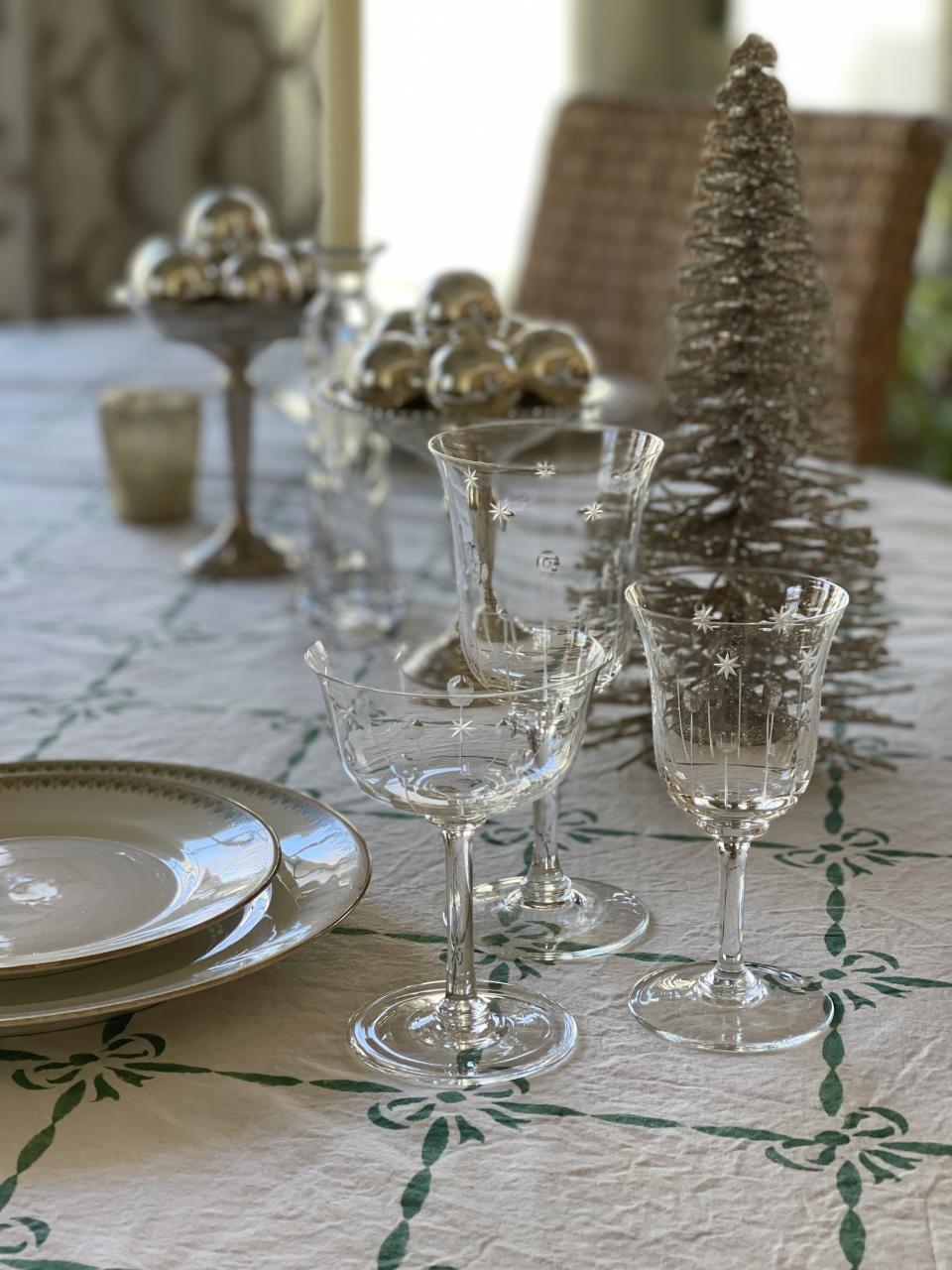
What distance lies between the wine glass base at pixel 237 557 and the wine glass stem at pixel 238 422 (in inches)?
2.1

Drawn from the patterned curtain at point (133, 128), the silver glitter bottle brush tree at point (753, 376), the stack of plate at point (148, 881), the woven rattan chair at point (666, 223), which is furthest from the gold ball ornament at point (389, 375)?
the patterned curtain at point (133, 128)

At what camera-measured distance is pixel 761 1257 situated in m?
0.51

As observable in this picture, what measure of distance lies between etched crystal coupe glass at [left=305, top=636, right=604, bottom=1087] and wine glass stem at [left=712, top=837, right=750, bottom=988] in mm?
71

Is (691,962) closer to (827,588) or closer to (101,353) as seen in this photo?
(827,588)

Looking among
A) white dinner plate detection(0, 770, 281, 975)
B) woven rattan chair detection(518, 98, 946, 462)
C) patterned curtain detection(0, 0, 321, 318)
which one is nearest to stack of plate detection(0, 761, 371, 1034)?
white dinner plate detection(0, 770, 281, 975)

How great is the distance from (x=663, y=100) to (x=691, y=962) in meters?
1.60

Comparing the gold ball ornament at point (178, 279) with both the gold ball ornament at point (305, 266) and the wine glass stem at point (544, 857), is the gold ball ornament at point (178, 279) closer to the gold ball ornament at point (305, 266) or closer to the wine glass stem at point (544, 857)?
the gold ball ornament at point (305, 266)

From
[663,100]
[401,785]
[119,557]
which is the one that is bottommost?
[119,557]

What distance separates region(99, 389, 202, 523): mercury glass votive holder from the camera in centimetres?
144

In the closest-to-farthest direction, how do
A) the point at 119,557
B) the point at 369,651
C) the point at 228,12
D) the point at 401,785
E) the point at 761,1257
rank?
the point at 761,1257 → the point at 401,785 → the point at 369,651 → the point at 119,557 → the point at 228,12

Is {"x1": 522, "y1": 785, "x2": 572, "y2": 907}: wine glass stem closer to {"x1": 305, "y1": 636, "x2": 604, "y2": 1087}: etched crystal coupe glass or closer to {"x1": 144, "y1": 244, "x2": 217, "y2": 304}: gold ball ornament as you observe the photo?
{"x1": 305, "y1": 636, "x2": 604, "y2": 1087}: etched crystal coupe glass

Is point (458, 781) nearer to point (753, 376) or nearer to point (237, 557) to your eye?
point (753, 376)

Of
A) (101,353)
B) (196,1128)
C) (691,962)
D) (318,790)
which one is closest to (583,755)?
(318,790)

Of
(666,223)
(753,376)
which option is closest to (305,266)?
(753,376)
